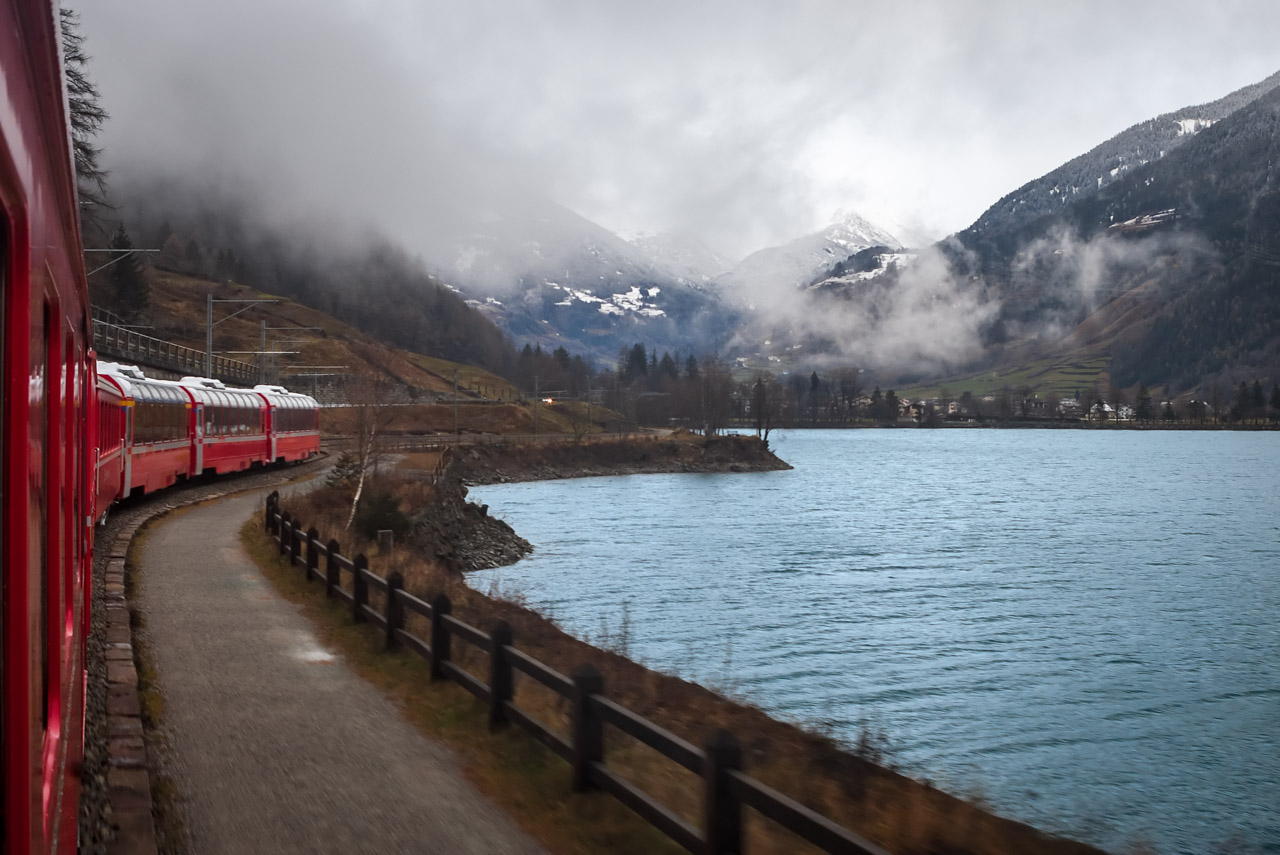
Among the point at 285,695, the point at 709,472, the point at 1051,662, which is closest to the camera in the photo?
the point at 285,695

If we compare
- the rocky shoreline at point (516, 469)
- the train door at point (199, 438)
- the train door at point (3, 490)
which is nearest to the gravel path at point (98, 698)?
the train door at point (199, 438)

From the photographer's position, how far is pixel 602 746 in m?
8.66

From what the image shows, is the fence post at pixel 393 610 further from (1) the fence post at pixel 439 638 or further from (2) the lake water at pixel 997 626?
(2) the lake water at pixel 997 626

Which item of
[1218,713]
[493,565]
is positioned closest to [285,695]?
[1218,713]

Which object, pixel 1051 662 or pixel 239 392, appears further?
pixel 239 392

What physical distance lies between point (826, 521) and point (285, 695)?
170 ft

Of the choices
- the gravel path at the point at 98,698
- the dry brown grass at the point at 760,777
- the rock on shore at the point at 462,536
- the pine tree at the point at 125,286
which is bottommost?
the rock on shore at the point at 462,536

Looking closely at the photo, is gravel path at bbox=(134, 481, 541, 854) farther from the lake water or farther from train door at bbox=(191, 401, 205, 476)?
train door at bbox=(191, 401, 205, 476)

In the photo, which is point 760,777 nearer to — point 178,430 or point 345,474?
point 178,430

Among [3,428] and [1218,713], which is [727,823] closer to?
[3,428]

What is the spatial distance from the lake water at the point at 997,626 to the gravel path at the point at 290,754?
343 inches

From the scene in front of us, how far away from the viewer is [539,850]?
7727 mm

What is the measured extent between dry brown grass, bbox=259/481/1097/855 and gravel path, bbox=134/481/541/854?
1.49 ft

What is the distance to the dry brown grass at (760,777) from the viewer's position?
8.16 metres
